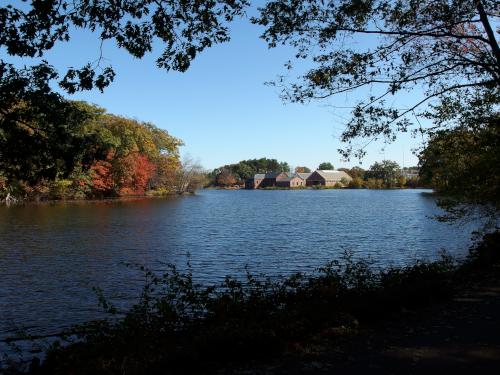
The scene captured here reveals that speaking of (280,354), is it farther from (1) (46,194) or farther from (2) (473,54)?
(1) (46,194)

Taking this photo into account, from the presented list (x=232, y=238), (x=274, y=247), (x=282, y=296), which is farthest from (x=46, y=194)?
(x=282, y=296)

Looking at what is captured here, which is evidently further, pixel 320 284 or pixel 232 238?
pixel 232 238

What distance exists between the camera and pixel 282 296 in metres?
9.40

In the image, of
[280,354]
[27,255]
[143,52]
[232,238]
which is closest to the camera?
[280,354]

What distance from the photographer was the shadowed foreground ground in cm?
560

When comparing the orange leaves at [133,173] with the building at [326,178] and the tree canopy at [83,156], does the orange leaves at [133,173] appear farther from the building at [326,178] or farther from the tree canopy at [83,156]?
the building at [326,178]

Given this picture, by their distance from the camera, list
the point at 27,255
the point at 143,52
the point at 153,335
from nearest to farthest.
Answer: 1. the point at 143,52
2. the point at 153,335
3. the point at 27,255

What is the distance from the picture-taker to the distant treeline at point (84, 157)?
6199 millimetres

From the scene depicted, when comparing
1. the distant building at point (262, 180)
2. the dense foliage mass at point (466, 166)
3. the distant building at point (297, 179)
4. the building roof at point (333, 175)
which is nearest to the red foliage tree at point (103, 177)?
the dense foliage mass at point (466, 166)

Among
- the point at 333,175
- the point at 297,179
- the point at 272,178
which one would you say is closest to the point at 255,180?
the point at 272,178

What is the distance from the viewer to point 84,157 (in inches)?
277

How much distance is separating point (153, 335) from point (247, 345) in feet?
6.95

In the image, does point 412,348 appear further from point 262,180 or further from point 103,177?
point 262,180

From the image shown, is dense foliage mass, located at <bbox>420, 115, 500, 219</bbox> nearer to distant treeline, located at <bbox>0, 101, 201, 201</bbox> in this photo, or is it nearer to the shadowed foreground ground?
the shadowed foreground ground
